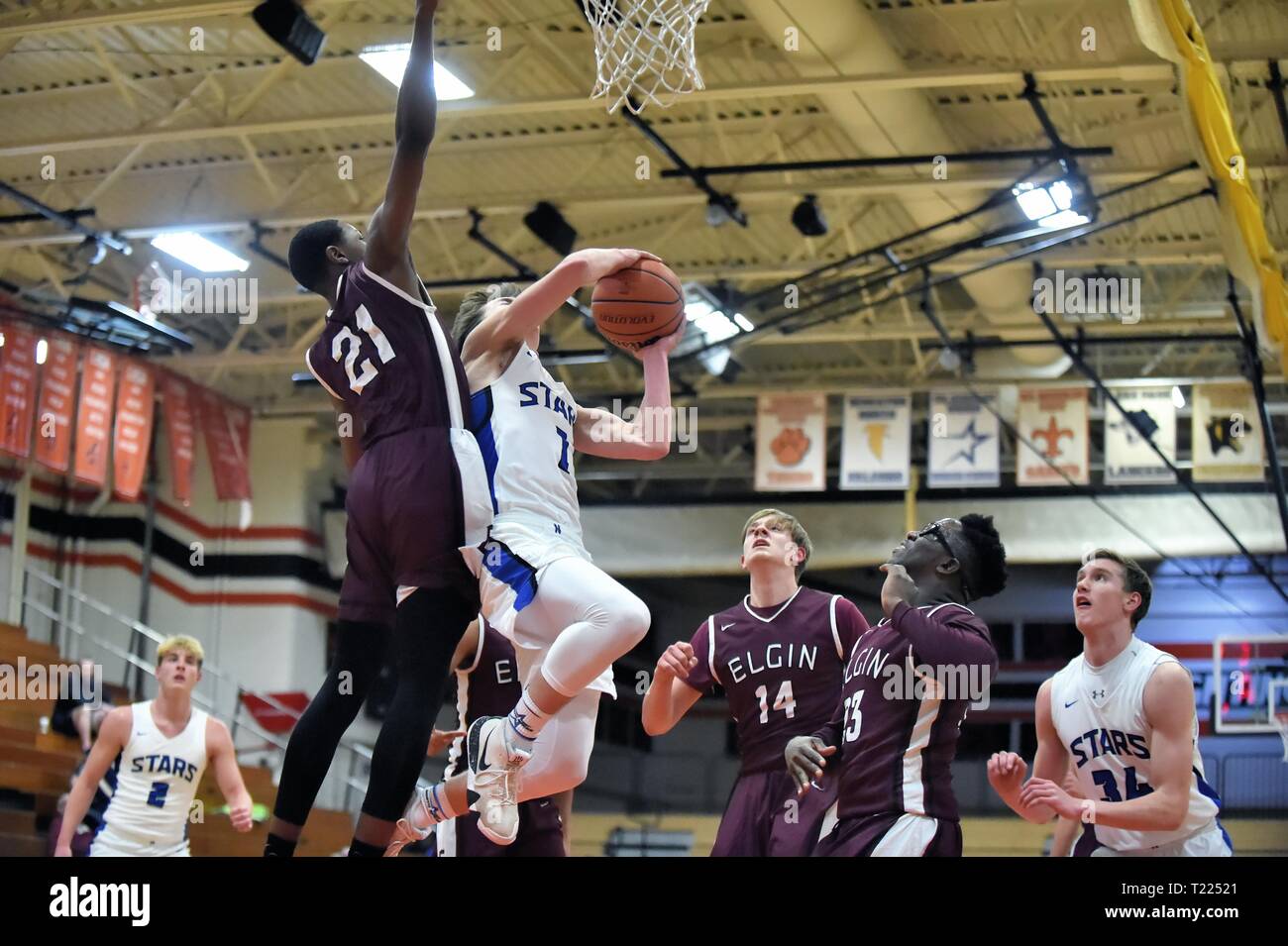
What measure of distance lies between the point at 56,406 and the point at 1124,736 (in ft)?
43.6

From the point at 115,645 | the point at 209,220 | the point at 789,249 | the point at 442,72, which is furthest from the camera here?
the point at 115,645

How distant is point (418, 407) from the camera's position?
4.88m

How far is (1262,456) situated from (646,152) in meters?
6.86

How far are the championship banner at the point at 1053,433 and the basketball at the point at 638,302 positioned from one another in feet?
41.2

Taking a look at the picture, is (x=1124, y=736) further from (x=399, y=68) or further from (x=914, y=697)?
(x=399, y=68)

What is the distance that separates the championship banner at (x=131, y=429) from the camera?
17.3 m

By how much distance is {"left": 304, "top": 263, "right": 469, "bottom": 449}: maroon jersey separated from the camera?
192 inches

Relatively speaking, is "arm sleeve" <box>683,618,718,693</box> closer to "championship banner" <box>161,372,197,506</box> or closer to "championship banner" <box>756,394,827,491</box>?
"championship banner" <box>756,394,827,491</box>

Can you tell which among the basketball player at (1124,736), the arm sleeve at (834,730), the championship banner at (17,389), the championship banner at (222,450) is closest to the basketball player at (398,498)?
the arm sleeve at (834,730)

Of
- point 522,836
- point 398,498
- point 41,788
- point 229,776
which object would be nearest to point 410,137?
point 398,498

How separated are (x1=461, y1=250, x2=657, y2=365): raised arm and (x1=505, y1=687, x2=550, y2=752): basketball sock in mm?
1136

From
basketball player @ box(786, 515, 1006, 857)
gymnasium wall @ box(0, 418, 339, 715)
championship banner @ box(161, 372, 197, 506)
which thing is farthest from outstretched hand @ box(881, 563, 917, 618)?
gymnasium wall @ box(0, 418, 339, 715)
